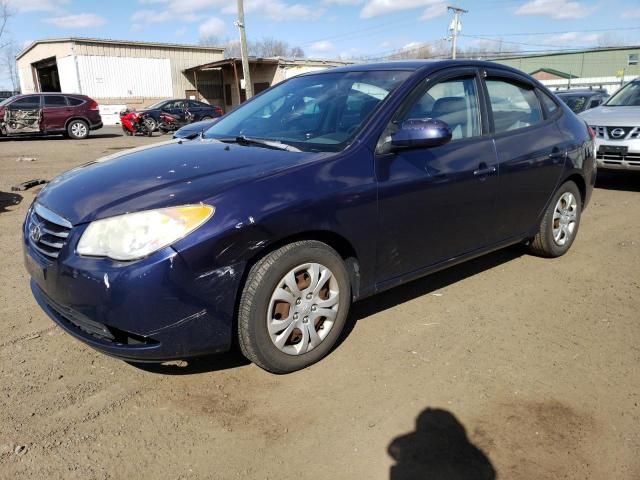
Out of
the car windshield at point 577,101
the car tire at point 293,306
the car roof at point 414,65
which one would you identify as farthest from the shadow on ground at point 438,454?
the car windshield at point 577,101

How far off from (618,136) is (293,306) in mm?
6877

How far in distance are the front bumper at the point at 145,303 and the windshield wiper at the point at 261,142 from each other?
93 cm

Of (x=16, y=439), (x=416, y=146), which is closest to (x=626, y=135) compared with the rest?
(x=416, y=146)

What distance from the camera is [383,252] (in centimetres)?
319

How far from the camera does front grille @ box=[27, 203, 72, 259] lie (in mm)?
2639

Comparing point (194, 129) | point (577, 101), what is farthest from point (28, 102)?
point (577, 101)

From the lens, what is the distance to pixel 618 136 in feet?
25.2

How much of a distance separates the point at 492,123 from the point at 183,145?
7.37 ft

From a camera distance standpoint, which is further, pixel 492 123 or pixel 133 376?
pixel 492 123

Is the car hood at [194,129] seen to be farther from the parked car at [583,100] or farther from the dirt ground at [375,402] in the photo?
the parked car at [583,100]

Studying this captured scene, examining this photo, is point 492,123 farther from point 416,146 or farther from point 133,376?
point 133,376

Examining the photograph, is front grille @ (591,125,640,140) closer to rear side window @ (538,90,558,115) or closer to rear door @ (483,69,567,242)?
rear side window @ (538,90,558,115)

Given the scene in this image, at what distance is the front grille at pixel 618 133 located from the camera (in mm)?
7488

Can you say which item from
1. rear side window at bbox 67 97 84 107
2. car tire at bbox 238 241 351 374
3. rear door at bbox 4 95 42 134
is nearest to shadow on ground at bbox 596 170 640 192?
car tire at bbox 238 241 351 374
